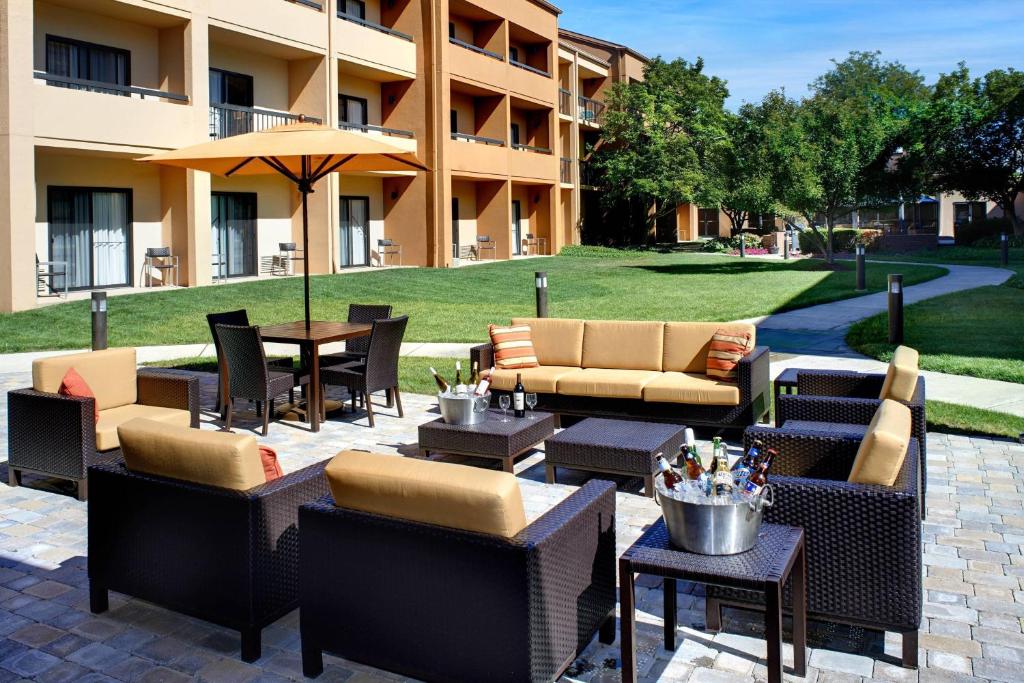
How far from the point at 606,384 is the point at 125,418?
4.10 m

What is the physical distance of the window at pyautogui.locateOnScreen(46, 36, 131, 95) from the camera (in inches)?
772

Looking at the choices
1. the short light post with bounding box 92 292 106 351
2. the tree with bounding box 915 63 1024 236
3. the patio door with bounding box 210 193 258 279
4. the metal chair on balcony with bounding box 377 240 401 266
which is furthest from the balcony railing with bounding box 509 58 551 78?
the short light post with bounding box 92 292 106 351

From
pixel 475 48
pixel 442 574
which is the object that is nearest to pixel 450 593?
pixel 442 574

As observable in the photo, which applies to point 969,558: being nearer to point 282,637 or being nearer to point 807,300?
point 282,637

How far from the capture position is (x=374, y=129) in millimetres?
27578

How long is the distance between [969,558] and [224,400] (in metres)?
6.94

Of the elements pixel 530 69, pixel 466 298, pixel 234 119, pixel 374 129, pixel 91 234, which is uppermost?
pixel 530 69

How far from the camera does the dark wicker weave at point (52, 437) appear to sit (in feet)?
21.8

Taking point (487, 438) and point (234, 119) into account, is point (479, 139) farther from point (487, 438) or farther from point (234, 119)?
point (487, 438)

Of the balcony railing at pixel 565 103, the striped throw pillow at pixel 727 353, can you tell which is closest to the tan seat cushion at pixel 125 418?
the striped throw pillow at pixel 727 353

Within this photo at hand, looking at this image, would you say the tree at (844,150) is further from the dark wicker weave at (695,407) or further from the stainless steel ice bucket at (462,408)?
the stainless steel ice bucket at (462,408)

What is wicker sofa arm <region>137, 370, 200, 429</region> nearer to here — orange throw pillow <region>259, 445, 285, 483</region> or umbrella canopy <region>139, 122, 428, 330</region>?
umbrella canopy <region>139, 122, 428, 330</region>

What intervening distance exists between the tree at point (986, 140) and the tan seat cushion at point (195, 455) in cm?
4084

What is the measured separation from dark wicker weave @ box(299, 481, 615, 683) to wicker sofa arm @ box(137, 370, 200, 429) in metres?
3.86
